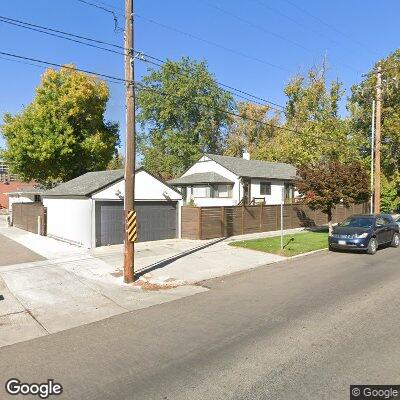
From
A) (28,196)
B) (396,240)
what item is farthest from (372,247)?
(28,196)

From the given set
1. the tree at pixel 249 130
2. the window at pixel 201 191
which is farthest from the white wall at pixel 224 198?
the tree at pixel 249 130

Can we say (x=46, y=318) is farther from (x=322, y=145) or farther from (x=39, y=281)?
(x=322, y=145)

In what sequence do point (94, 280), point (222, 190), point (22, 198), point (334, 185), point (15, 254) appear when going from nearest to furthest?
point (94, 280) → point (15, 254) → point (334, 185) → point (222, 190) → point (22, 198)

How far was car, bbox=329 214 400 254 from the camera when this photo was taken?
1599 cm

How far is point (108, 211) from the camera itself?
18.2m

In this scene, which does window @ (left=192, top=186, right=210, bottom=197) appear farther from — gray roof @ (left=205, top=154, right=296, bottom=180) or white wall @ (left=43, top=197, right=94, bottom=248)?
white wall @ (left=43, top=197, right=94, bottom=248)

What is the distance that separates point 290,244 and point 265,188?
50.4ft

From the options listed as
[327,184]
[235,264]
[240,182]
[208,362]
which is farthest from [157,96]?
[208,362]

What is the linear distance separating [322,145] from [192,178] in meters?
11.6

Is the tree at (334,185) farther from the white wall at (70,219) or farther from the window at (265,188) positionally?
the white wall at (70,219)

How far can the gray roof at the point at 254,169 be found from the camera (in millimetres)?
32469

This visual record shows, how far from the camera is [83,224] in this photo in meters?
18.3

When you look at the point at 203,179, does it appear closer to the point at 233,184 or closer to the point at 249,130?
the point at 233,184

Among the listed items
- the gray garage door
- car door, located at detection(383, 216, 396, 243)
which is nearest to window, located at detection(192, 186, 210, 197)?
the gray garage door
